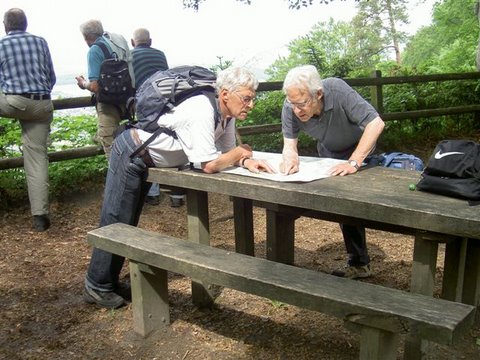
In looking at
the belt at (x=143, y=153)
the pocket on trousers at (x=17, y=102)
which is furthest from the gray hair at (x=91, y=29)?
the belt at (x=143, y=153)

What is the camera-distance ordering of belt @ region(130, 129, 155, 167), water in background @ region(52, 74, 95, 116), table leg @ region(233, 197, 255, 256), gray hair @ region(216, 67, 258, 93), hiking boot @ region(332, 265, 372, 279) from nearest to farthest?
gray hair @ region(216, 67, 258, 93), belt @ region(130, 129, 155, 167), table leg @ region(233, 197, 255, 256), hiking boot @ region(332, 265, 372, 279), water in background @ region(52, 74, 95, 116)

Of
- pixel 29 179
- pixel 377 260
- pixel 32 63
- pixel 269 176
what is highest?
pixel 32 63

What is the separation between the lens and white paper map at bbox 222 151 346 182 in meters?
2.90

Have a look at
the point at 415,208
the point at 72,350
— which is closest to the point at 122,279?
the point at 72,350

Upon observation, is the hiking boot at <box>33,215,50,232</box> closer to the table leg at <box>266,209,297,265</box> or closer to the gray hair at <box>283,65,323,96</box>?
the table leg at <box>266,209,297,265</box>

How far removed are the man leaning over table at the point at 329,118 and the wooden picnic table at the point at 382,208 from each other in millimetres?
212

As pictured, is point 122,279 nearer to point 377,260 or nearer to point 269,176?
point 269,176

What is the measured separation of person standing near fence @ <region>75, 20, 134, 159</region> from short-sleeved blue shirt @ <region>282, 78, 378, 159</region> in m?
2.44

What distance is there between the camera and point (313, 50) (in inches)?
425

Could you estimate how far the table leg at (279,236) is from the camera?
378cm

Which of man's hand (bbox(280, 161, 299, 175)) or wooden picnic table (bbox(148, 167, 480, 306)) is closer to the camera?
wooden picnic table (bbox(148, 167, 480, 306))

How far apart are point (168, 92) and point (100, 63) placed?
2432 mm

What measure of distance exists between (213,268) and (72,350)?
3.59 ft

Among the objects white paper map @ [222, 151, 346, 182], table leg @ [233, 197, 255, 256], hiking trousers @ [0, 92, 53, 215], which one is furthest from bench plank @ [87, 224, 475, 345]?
hiking trousers @ [0, 92, 53, 215]
